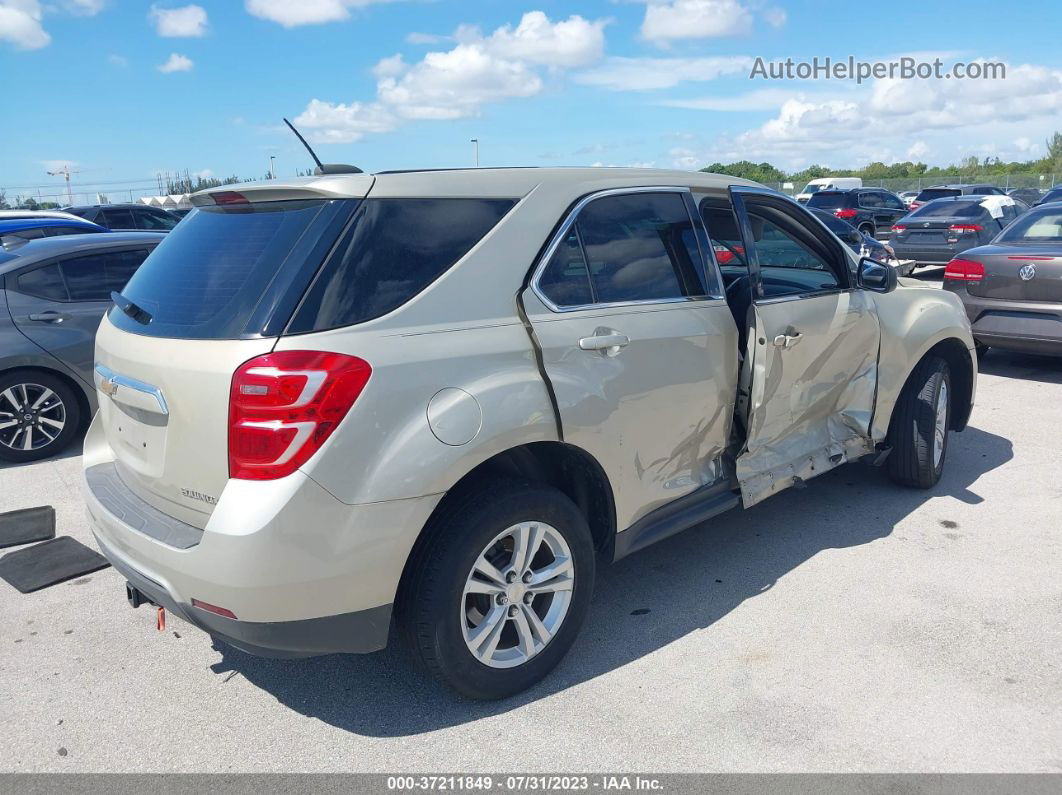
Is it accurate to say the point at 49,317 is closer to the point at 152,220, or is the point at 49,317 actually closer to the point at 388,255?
the point at 388,255

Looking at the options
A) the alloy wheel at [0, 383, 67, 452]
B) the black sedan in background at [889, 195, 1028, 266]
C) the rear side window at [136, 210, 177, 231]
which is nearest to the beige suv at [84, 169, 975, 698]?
the alloy wheel at [0, 383, 67, 452]

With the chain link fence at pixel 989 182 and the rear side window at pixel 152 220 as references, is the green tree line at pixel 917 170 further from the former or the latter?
the rear side window at pixel 152 220

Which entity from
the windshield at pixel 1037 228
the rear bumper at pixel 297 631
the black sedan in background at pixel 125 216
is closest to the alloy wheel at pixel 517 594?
the rear bumper at pixel 297 631

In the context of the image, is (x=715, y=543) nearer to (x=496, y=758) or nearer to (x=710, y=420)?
(x=710, y=420)

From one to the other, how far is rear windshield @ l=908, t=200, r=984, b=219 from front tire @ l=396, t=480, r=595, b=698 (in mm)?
14358

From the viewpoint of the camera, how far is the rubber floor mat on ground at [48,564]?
4.08m

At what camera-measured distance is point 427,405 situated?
2.63 metres

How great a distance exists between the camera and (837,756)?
2721mm

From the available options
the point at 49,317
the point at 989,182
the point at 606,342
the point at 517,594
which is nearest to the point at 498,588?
the point at 517,594

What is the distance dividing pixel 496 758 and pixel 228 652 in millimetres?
1326

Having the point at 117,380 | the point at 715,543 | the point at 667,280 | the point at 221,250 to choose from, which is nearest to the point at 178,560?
the point at 117,380

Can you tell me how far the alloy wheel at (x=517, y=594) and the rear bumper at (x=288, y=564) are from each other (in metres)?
0.34

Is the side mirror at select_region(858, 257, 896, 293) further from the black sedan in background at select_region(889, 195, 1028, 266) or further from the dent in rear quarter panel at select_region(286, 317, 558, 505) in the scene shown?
the black sedan in background at select_region(889, 195, 1028, 266)

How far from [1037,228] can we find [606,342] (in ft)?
23.7
